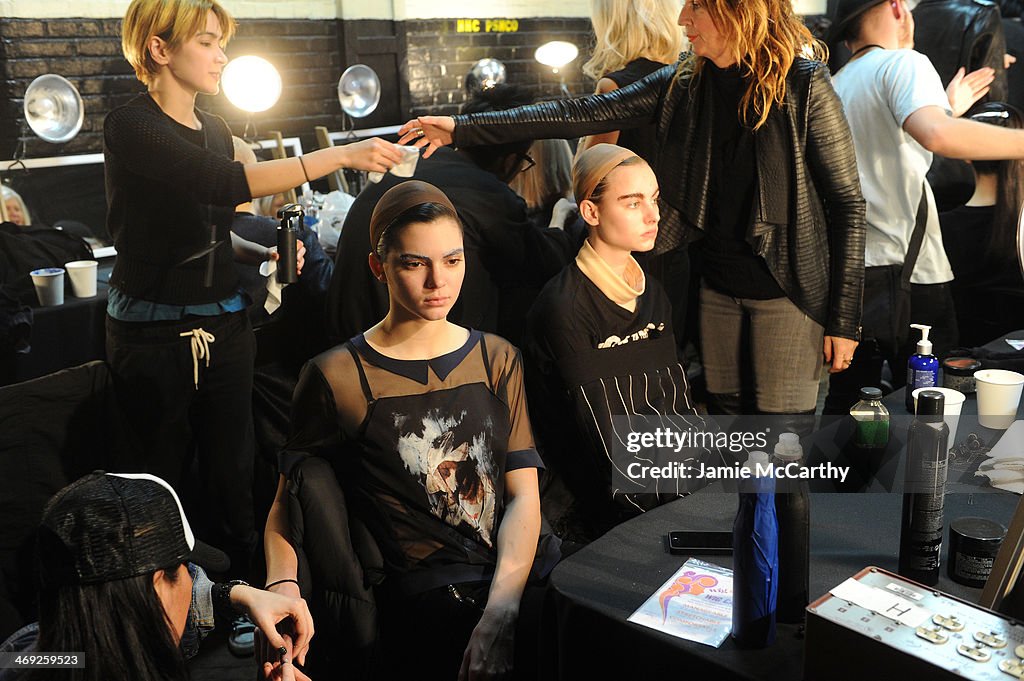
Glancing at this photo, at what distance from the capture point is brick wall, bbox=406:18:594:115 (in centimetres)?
600

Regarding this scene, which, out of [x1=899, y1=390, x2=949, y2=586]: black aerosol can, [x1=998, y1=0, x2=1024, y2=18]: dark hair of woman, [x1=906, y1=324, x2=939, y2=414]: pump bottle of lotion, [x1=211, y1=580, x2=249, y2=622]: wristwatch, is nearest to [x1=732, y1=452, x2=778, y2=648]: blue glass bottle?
[x1=899, y1=390, x2=949, y2=586]: black aerosol can

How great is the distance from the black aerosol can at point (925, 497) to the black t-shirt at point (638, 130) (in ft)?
3.51

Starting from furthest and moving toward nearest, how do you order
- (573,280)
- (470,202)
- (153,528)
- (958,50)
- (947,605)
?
(958,50) → (470,202) → (573,280) → (153,528) → (947,605)

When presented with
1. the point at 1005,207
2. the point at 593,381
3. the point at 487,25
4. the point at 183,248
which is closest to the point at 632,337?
the point at 593,381

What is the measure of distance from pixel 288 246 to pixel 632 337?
85 cm

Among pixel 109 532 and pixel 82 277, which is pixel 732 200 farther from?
pixel 82 277

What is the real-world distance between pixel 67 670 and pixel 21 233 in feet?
6.30

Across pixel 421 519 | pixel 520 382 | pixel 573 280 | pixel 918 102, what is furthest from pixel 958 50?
pixel 421 519

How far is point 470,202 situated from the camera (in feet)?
7.79

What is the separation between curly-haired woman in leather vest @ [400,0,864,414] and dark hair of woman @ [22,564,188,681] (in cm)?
120

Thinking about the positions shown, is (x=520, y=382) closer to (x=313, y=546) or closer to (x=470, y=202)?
(x=313, y=546)

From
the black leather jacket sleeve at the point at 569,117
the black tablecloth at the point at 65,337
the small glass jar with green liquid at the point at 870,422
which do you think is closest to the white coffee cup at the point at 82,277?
the black tablecloth at the point at 65,337

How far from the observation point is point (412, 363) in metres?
1.75

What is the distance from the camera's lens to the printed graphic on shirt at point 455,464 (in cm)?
173
